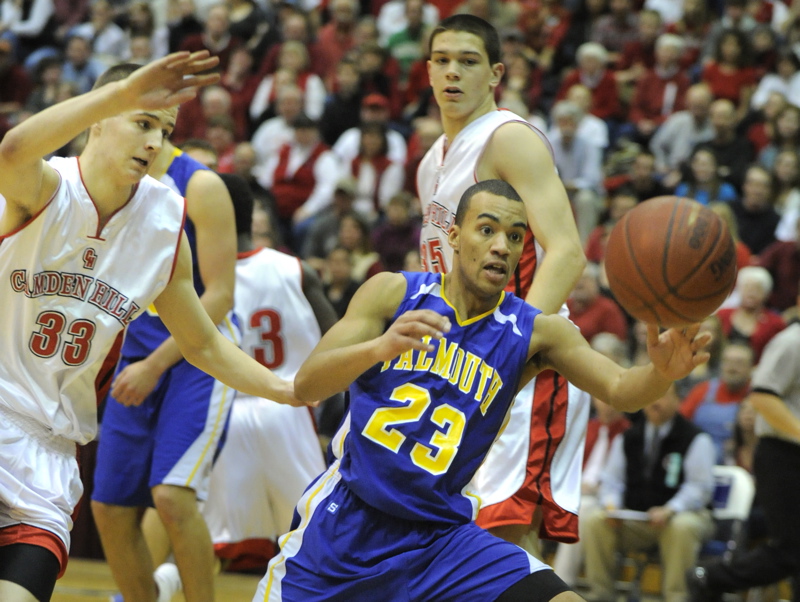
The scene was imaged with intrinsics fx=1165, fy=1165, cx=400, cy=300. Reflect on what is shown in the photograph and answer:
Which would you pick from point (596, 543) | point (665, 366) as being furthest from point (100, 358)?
point (596, 543)

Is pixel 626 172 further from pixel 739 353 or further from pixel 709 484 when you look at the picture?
pixel 709 484

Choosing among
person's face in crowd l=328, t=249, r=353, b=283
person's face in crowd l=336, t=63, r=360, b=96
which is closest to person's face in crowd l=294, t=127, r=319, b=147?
person's face in crowd l=336, t=63, r=360, b=96

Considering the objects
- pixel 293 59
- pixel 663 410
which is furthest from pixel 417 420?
pixel 293 59

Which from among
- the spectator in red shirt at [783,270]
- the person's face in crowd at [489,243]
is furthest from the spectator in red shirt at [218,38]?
the person's face in crowd at [489,243]

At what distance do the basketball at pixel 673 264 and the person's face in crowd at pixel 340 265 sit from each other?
19.5 feet

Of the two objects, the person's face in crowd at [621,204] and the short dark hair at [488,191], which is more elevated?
the person's face in crowd at [621,204]

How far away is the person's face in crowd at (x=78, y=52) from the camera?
559 inches

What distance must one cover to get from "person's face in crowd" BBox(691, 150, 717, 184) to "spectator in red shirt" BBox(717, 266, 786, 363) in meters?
1.44

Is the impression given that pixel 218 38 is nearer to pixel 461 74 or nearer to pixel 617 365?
pixel 461 74

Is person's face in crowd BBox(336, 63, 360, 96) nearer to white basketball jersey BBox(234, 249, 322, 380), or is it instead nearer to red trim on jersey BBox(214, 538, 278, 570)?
white basketball jersey BBox(234, 249, 322, 380)

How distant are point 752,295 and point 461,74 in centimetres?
518

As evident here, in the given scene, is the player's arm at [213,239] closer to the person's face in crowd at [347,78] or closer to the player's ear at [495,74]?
the player's ear at [495,74]

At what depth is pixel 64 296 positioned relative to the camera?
148 inches

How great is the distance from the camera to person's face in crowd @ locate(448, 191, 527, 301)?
12.0 ft
